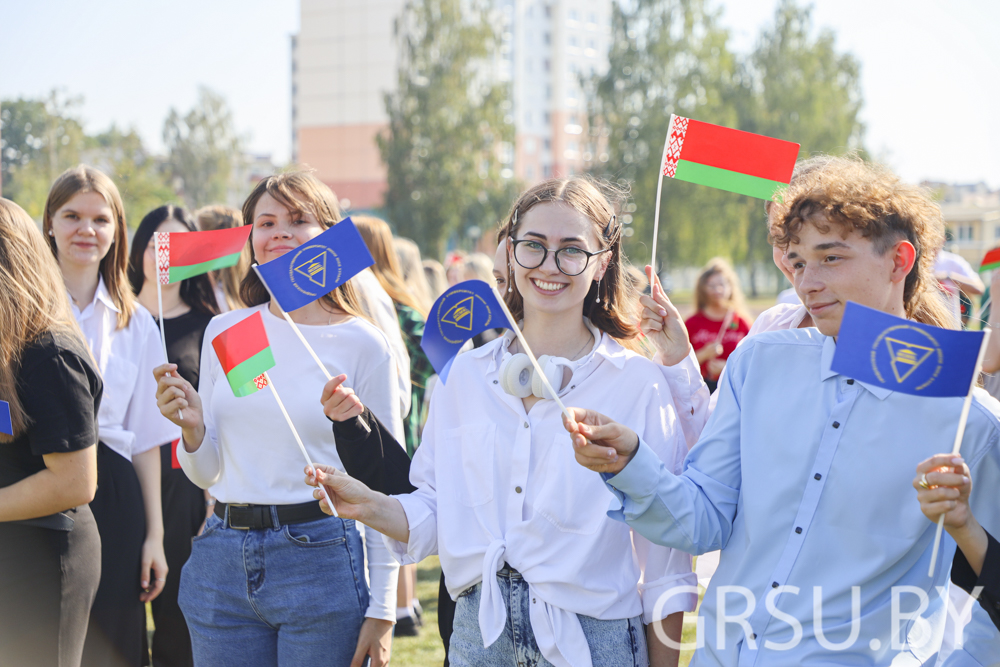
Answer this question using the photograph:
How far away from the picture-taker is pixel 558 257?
2.20m

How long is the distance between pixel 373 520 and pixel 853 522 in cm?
120

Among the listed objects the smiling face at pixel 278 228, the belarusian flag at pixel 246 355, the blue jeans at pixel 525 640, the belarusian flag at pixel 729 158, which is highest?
the belarusian flag at pixel 729 158

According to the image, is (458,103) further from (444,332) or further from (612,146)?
(444,332)

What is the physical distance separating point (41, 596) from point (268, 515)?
71 cm

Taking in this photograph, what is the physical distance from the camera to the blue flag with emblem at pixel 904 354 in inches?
63.9

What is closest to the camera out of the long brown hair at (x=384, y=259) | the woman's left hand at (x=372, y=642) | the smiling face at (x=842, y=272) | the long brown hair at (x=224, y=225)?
the smiling face at (x=842, y=272)

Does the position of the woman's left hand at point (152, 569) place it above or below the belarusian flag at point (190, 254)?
below

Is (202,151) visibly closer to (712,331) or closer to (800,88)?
(800,88)

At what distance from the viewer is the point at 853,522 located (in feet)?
5.72

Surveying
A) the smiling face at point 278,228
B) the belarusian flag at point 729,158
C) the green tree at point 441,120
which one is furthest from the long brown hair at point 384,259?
the green tree at point 441,120

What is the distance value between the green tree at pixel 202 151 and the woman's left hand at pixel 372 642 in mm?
44305

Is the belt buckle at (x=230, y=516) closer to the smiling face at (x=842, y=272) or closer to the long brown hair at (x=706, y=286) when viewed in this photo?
the smiling face at (x=842, y=272)

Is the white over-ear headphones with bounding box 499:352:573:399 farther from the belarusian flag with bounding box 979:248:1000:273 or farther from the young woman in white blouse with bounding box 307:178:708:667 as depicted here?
the belarusian flag with bounding box 979:248:1000:273

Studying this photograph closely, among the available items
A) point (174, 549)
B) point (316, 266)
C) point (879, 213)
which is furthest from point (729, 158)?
point (174, 549)
